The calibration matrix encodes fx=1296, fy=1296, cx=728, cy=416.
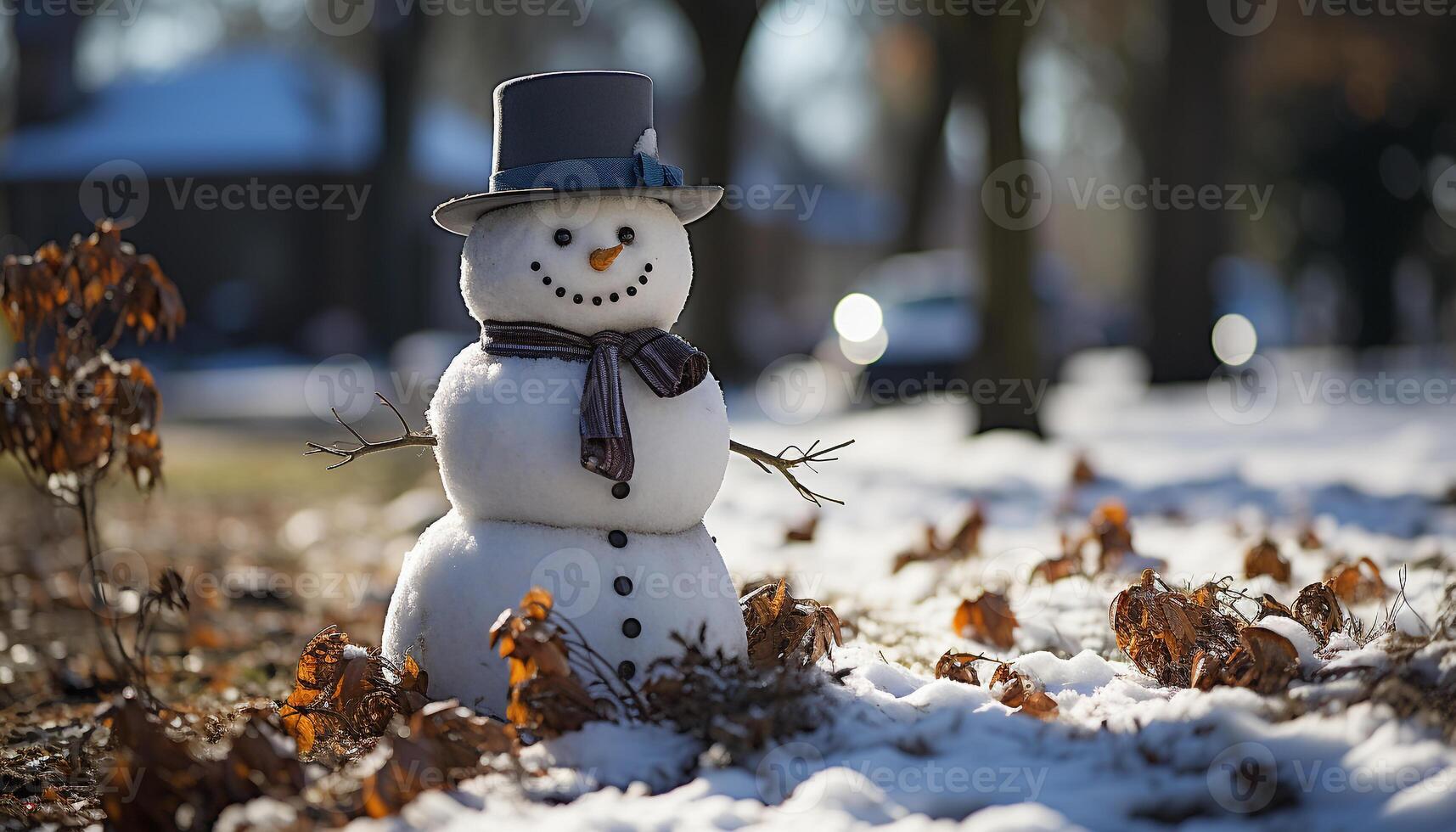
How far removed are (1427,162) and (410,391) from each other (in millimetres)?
14960

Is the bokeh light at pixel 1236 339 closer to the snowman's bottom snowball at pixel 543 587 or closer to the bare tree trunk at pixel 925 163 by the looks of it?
the bare tree trunk at pixel 925 163

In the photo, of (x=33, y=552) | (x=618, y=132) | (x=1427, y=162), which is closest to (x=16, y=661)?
(x=33, y=552)

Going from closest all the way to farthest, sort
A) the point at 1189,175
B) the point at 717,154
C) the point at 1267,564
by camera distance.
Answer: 1. the point at 1267,564
2. the point at 1189,175
3. the point at 717,154

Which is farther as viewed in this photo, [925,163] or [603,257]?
[925,163]

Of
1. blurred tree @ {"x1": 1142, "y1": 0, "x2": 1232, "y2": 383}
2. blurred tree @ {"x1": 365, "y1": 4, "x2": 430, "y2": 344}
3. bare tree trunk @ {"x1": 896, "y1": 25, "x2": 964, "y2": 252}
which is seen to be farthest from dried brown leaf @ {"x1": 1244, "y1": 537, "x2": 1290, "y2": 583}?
blurred tree @ {"x1": 365, "y1": 4, "x2": 430, "y2": 344}

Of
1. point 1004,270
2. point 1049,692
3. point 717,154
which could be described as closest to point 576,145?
point 1049,692

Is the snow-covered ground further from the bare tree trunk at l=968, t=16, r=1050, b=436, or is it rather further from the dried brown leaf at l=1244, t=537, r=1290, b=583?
the bare tree trunk at l=968, t=16, r=1050, b=436

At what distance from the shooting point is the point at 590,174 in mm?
3205

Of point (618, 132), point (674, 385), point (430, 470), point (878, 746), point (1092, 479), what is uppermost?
point (618, 132)

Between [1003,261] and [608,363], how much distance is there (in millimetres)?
7136

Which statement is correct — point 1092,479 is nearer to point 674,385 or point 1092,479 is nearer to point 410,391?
point 674,385

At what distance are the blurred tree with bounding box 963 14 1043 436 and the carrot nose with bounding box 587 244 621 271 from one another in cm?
673

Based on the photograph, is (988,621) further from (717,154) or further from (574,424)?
(717,154)

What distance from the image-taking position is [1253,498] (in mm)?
6930
